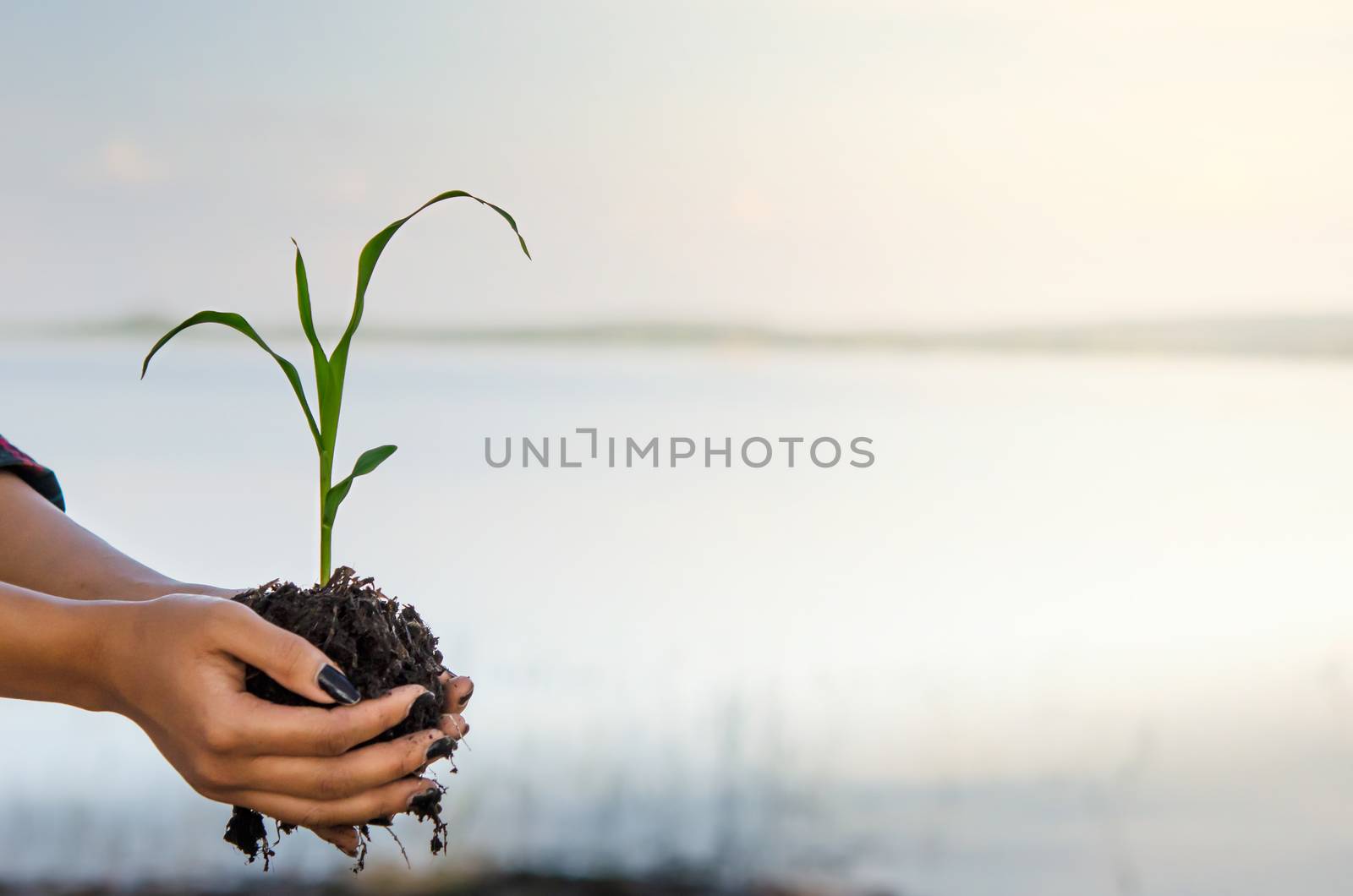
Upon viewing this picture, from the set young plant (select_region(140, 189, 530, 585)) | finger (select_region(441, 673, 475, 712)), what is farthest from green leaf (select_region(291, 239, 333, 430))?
finger (select_region(441, 673, 475, 712))

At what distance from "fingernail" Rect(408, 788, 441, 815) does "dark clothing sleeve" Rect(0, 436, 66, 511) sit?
2.12ft

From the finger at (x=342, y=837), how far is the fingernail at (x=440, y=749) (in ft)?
0.37

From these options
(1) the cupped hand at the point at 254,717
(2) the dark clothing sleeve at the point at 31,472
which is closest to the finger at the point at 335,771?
(1) the cupped hand at the point at 254,717

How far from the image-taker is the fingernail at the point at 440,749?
2.89 feet

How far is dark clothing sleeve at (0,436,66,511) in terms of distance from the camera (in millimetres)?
1205

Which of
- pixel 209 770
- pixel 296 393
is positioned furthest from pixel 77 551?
pixel 209 770

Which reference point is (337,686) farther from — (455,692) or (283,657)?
(455,692)

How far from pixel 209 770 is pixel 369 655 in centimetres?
17

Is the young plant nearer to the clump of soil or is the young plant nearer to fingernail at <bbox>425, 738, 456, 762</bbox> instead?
the clump of soil

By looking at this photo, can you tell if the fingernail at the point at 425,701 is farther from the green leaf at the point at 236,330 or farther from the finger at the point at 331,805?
the green leaf at the point at 236,330

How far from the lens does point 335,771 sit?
0.84 meters

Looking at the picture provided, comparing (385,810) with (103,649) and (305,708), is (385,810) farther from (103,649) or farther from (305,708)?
(103,649)

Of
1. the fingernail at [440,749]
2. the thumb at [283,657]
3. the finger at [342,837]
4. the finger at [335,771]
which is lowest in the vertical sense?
the finger at [342,837]

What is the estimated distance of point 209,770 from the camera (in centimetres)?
84
